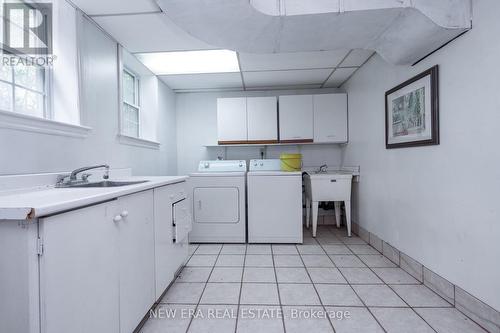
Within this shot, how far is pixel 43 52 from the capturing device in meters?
1.73

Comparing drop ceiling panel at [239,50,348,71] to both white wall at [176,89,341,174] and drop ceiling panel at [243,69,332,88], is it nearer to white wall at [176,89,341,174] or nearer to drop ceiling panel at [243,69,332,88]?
drop ceiling panel at [243,69,332,88]

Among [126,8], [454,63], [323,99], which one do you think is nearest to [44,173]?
[126,8]

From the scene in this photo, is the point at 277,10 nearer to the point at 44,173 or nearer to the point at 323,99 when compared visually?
the point at 44,173

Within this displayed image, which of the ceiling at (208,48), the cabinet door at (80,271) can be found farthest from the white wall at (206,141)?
the cabinet door at (80,271)

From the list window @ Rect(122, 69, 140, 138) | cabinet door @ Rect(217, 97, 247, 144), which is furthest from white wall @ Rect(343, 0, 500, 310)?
window @ Rect(122, 69, 140, 138)

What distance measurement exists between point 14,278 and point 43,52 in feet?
5.38

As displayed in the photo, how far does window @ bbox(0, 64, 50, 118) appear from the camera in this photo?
4.78 ft

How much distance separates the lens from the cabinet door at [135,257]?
1233 millimetres

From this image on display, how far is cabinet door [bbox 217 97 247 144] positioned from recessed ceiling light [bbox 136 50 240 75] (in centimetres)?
51

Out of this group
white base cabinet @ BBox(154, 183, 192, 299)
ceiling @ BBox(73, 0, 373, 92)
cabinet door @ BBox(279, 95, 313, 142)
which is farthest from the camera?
cabinet door @ BBox(279, 95, 313, 142)

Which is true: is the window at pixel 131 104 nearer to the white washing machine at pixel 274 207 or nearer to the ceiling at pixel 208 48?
the ceiling at pixel 208 48

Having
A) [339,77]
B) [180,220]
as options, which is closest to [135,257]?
[180,220]

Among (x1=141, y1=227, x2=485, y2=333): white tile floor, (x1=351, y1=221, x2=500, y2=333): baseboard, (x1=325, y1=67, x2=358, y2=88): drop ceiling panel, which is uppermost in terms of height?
(x1=325, y1=67, x2=358, y2=88): drop ceiling panel

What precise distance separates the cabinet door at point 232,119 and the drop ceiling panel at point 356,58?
1.41 metres
